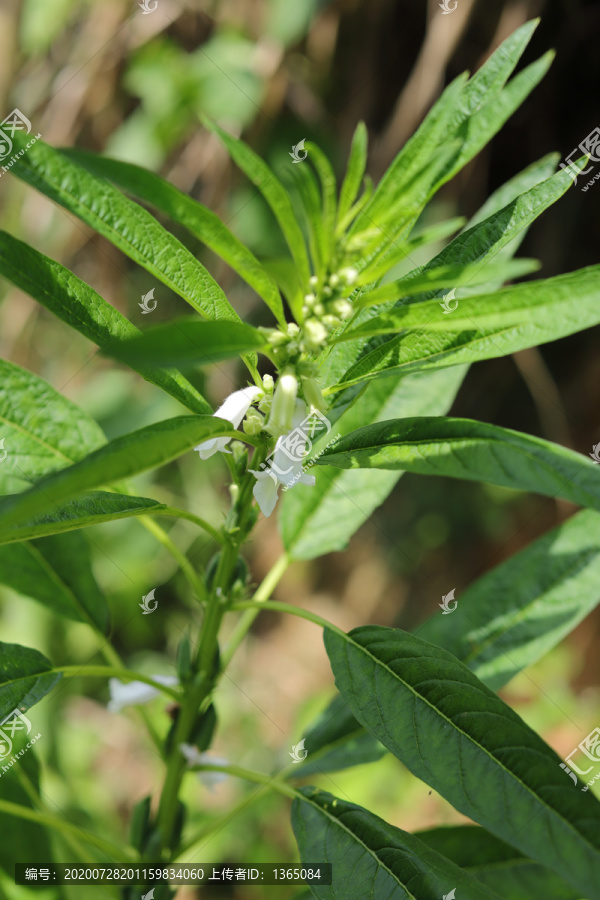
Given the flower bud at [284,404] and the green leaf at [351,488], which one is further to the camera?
the green leaf at [351,488]

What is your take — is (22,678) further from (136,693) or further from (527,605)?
(527,605)

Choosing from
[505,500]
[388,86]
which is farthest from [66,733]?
[388,86]

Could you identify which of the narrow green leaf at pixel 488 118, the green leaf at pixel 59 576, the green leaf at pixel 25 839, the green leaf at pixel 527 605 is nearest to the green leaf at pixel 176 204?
the narrow green leaf at pixel 488 118

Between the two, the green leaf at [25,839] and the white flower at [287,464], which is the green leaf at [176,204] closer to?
the white flower at [287,464]

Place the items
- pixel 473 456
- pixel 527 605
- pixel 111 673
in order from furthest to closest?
1. pixel 527 605
2. pixel 111 673
3. pixel 473 456

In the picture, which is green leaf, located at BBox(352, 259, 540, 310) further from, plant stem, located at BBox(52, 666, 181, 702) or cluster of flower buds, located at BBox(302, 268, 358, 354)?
plant stem, located at BBox(52, 666, 181, 702)

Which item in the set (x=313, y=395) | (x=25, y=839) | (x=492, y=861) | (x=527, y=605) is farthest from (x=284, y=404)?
(x=25, y=839)
